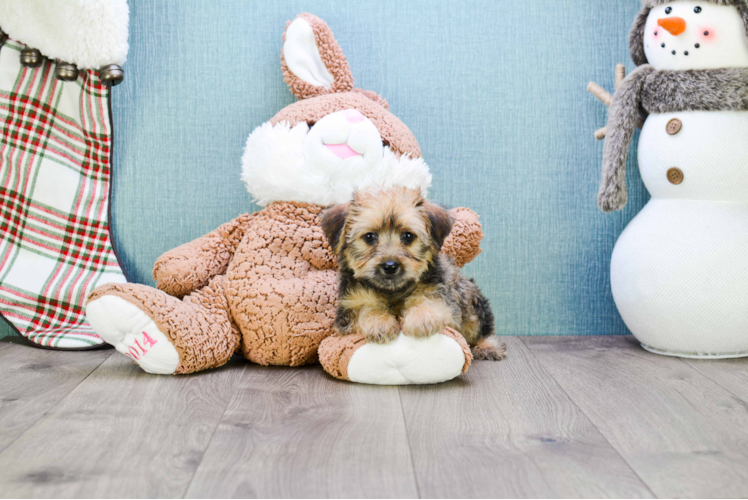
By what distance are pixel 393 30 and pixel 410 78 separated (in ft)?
0.59

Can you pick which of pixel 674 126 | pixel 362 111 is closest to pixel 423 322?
pixel 362 111

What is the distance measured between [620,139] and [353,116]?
858mm

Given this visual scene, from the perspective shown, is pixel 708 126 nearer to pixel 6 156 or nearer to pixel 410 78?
pixel 410 78

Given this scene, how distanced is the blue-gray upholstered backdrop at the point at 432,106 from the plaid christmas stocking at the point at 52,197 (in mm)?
93

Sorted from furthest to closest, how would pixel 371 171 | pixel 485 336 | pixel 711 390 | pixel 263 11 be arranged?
1. pixel 263 11
2. pixel 485 336
3. pixel 371 171
4. pixel 711 390

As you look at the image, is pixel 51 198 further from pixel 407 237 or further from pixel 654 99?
pixel 654 99

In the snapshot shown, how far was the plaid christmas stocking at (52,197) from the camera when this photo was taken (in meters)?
2.14

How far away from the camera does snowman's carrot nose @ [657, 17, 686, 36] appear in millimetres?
1903

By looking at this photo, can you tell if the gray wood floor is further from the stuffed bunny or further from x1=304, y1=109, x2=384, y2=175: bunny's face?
x1=304, y1=109, x2=384, y2=175: bunny's face

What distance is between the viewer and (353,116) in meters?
1.91

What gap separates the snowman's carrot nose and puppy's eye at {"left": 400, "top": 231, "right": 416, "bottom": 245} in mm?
1052

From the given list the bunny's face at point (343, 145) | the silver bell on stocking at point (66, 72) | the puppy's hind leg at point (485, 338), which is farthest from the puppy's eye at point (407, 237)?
the silver bell on stocking at point (66, 72)

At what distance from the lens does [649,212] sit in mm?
2078

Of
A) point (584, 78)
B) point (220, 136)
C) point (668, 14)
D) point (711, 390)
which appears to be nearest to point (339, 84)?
point (220, 136)
